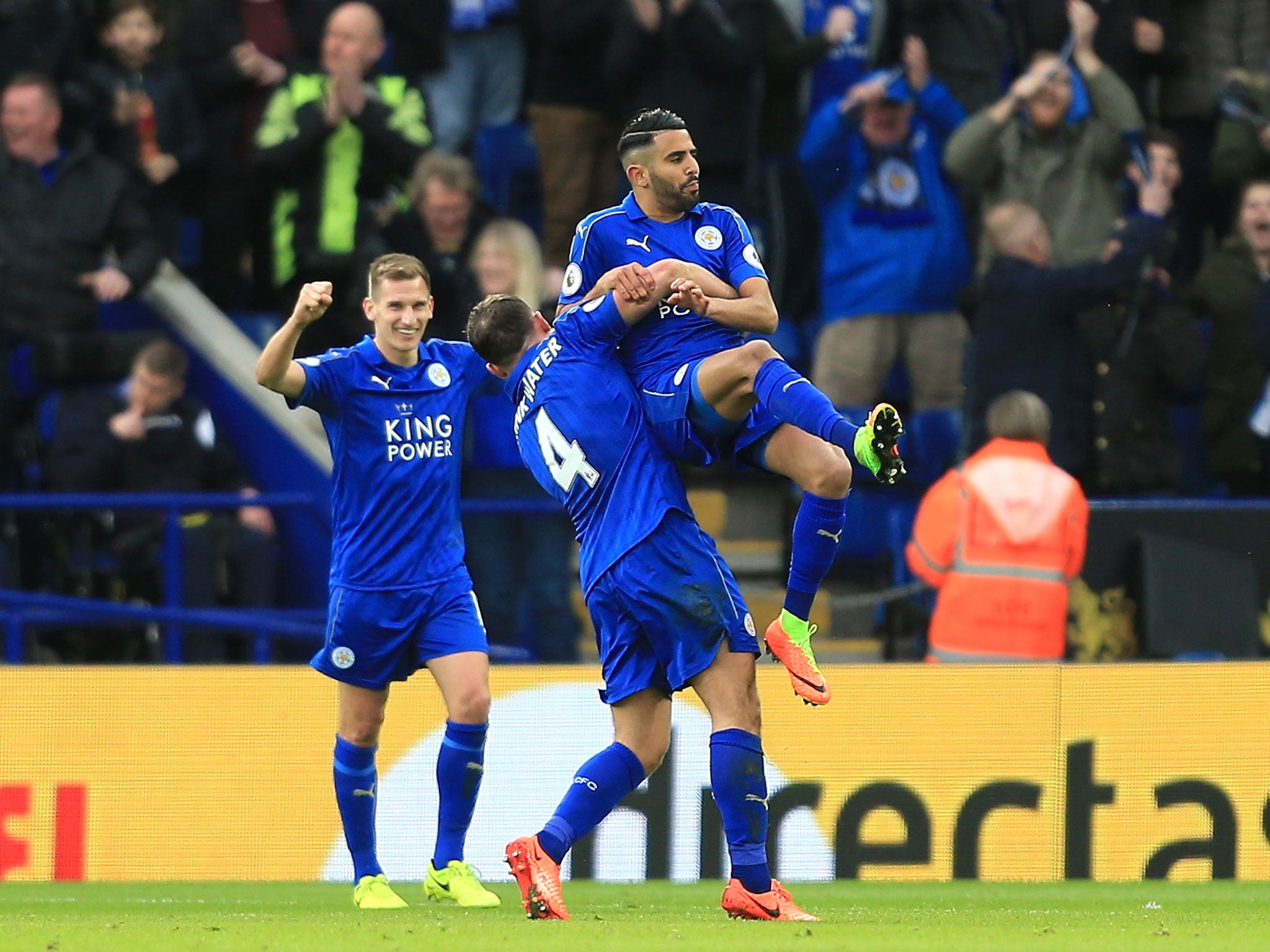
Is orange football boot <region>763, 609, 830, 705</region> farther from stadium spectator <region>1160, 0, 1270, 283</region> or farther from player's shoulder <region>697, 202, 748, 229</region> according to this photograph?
stadium spectator <region>1160, 0, 1270, 283</region>

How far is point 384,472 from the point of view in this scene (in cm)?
815

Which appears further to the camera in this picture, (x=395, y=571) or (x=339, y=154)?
(x=339, y=154)

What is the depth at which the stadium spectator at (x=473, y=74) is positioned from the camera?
13.0m

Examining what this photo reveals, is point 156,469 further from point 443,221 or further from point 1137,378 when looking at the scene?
point 1137,378

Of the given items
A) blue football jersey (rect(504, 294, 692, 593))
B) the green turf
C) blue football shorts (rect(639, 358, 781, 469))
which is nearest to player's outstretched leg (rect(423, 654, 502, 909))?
the green turf

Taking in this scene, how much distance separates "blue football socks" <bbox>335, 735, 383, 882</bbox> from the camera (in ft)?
27.1

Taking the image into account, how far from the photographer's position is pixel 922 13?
1273cm

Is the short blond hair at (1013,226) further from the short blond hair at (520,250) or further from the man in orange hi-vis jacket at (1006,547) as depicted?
the short blond hair at (520,250)

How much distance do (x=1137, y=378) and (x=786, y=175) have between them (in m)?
2.38

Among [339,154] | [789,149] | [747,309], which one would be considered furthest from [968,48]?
[747,309]

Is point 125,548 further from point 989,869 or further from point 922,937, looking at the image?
point 922,937

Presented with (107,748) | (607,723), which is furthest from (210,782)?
(607,723)

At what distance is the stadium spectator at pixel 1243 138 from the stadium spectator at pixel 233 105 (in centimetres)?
514

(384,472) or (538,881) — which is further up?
(384,472)
